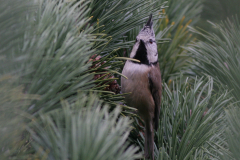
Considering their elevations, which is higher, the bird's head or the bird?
the bird's head

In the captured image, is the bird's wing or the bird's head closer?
the bird's head

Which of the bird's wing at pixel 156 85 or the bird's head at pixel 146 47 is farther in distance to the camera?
the bird's wing at pixel 156 85

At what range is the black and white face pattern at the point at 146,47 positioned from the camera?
4.41 ft

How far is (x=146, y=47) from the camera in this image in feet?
5.11

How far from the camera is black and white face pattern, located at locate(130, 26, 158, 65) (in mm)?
1343

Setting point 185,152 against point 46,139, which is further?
point 185,152

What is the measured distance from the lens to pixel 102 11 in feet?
3.33

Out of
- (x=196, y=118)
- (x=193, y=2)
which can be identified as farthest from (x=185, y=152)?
(x=193, y=2)

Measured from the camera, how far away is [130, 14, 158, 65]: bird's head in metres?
1.33

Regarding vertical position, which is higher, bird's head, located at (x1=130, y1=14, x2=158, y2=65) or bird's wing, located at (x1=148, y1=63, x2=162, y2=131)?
bird's head, located at (x1=130, y1=14, x2=158, y2=65)

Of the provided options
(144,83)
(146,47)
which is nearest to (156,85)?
(144,83)

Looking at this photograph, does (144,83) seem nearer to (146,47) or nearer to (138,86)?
(138,86)

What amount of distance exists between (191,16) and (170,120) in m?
0.95

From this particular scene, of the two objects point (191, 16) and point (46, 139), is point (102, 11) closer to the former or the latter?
point (46, 139)
